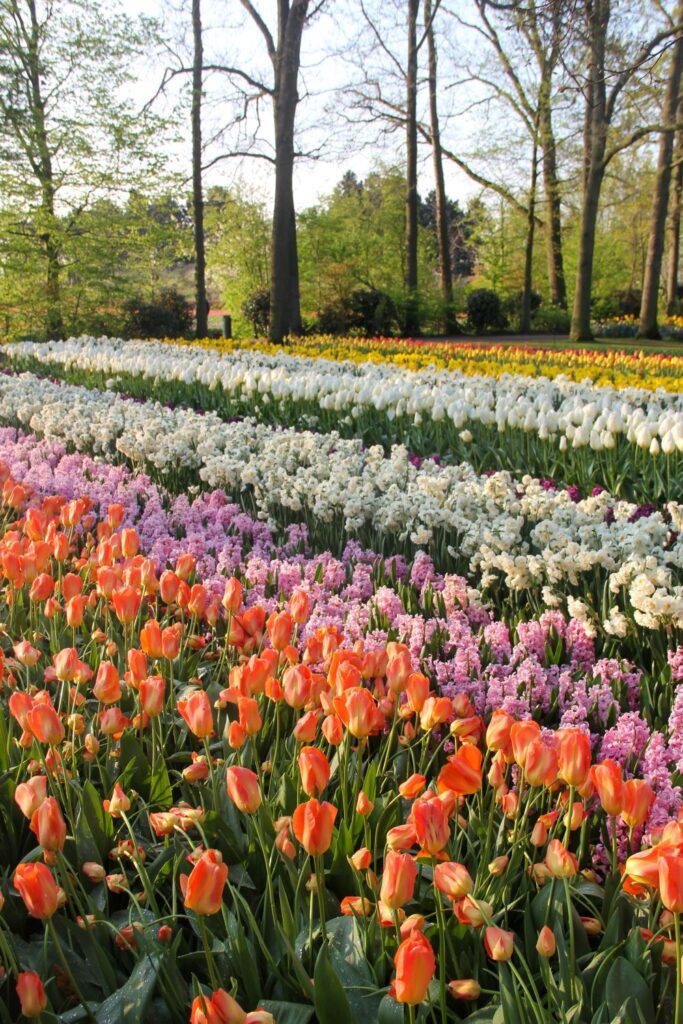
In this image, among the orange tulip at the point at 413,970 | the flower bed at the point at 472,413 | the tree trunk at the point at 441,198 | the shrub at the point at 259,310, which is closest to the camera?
the orange tulip at the point at 413,970

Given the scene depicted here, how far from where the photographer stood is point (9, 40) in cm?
1786

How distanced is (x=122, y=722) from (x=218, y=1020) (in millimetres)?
839

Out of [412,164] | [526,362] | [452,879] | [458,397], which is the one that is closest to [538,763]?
[452,879]

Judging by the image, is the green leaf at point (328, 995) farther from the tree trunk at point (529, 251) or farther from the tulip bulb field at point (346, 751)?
the tree trunk at point (529, 251)

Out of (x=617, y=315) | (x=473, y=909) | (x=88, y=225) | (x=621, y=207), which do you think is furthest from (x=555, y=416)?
(x=621, y=207)

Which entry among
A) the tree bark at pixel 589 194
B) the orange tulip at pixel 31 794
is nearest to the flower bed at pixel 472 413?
the orange tulip at pixel 31 794

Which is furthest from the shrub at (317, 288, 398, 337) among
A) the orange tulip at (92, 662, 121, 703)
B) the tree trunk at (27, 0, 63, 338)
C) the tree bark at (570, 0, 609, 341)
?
the orange tulip at (92, 662, 121, 703)

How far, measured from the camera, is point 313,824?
1.10 m

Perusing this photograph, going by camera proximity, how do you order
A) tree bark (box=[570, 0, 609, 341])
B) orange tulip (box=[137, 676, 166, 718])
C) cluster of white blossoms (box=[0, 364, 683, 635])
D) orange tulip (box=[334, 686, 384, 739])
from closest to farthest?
orange tulip (box=[334, 686, 384, 739]) < orange tulip (box=[137, 676, 166, 718]) < cluster of white blossoms (box=[0, 364, 683, 635]) < tree bark (box=[570, 0, 609, 341])

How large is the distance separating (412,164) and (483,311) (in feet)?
14.6

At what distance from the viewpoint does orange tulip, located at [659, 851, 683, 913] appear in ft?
3.12

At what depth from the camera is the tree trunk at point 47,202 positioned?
18188mm

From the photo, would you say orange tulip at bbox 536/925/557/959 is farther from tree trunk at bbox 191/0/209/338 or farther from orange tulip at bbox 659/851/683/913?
tree trunk at bbox 191/0/209/338

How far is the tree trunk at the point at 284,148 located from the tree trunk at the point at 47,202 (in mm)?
5388
